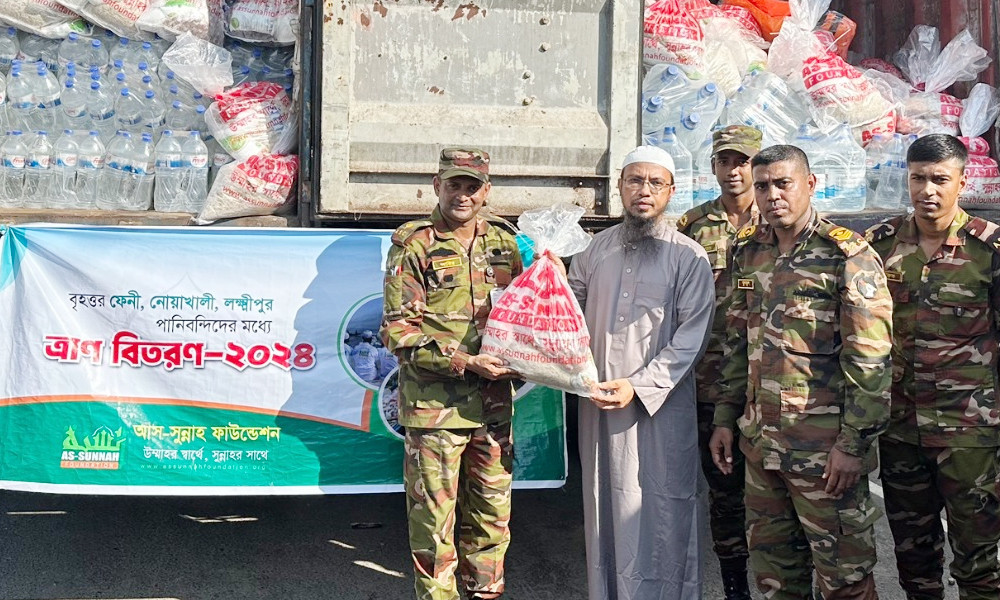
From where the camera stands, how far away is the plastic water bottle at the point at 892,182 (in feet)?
13.8

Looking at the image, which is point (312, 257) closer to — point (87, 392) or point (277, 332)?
point (277, 332)

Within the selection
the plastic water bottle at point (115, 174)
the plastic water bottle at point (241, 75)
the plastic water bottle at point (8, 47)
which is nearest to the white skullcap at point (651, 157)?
the plastic water bottle at point (241, 75)

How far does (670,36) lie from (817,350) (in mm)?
A: 1974

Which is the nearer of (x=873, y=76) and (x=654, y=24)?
(x=654, y=24)

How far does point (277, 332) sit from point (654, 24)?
2.19 meters

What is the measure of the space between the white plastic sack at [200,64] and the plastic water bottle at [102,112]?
32 cm

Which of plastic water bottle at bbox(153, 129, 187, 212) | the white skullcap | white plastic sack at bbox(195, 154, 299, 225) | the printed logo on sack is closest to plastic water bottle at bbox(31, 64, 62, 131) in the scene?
plastic water bottle at bbox(153, 129, 187, 212)

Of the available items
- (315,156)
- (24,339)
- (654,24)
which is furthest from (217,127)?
(654,24)

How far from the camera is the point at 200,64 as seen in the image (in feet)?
12.0

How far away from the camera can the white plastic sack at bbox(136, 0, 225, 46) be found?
12.3ft

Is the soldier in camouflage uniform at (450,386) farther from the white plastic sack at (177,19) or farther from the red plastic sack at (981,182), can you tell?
the red plastic sack at (981,182)

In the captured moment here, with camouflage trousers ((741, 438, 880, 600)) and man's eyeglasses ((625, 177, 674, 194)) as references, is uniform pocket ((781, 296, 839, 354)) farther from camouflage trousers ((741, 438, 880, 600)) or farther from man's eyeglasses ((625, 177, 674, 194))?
man's eyeglasses ((625, 177, 674, 194))

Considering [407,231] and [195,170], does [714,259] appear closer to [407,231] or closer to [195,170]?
[407,231]

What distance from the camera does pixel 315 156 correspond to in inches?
137
